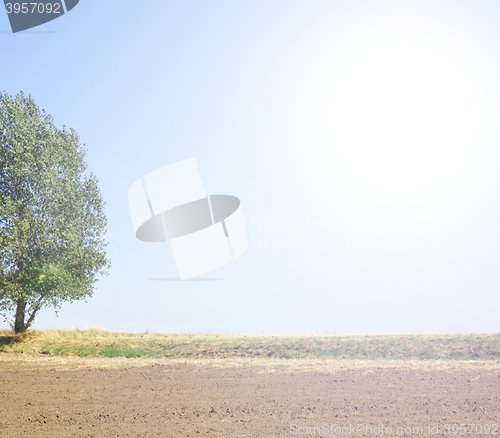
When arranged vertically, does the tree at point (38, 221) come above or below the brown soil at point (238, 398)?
above

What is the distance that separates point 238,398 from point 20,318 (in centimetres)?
2511

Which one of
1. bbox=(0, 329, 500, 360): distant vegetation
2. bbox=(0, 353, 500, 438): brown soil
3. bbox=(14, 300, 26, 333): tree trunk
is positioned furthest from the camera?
bbox=(14, 300, 26, 333): tree trunk

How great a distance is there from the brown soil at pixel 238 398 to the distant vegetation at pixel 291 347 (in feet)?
15.5

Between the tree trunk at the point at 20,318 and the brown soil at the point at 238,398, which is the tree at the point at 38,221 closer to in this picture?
the tree trunk at the point at 20,318

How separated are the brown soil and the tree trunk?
12.1m

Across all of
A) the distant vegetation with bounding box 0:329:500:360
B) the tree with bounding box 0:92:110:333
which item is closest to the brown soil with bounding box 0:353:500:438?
the distant vegetation with bounding box 0:329:500:360

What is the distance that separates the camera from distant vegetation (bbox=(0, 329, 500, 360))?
24625mm

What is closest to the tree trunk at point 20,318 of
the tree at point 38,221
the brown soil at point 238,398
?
the tree at point 38,221

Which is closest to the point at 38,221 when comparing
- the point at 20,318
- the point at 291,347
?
the point at 20,318

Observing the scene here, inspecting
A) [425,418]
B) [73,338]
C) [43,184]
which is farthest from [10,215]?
[425,418]

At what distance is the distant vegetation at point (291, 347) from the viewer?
2462 centimetres

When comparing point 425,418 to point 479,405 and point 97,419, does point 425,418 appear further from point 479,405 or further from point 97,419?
point 97,419

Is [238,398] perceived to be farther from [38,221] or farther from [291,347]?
[38,221]

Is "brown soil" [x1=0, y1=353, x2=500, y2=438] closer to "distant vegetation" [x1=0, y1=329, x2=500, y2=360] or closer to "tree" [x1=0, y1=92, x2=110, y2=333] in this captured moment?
"distant vegetation" [x1=0, y1=329, x2=500, y2=360]
